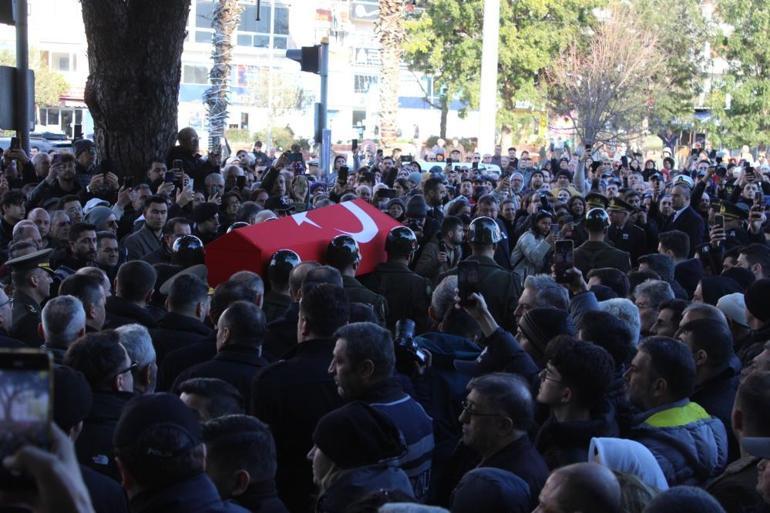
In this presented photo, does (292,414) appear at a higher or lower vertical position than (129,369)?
lower

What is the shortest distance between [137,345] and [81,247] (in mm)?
4058

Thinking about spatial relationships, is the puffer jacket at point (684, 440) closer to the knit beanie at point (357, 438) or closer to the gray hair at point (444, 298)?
the knit beanie at point (357, 438)

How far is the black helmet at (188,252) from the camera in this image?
352 inches

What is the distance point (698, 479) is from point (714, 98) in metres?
46.9

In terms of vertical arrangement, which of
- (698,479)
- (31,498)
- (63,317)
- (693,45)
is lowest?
(698,479)

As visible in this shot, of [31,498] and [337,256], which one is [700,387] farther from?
[31,498]

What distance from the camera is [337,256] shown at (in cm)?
827

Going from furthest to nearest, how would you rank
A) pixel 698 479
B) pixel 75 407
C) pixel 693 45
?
pixel 693 45 < pixel 698 479 < pixel 75 407

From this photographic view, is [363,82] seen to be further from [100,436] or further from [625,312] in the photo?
[100,436]

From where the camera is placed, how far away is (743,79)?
48.5 metres

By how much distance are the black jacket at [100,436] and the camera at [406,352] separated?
4.97ft

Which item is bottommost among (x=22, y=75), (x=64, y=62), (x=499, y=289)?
(x=499, y=289)

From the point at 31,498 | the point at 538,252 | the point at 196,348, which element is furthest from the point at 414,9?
the point at 31,498

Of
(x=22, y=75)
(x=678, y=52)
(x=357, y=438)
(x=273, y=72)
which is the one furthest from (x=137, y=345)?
(x=273, y=72)
